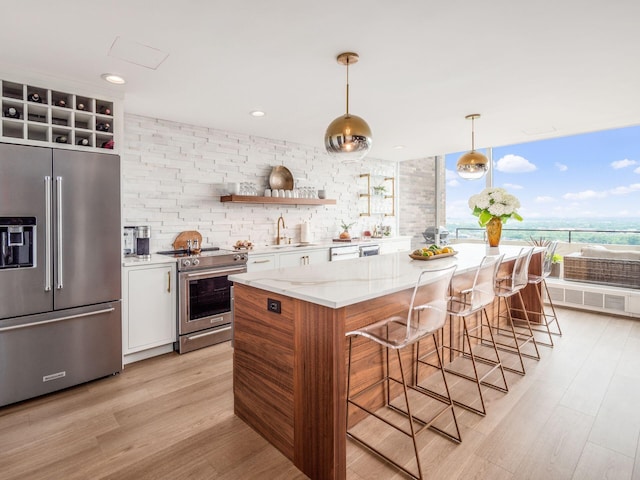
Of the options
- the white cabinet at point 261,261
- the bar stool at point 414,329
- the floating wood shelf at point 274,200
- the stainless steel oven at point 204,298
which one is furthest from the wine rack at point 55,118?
the bar stool at point 414,329

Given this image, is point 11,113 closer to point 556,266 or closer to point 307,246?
point 307,246

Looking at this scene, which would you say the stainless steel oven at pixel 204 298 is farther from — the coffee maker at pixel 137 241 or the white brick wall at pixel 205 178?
the white brick wall at pixel 205 178

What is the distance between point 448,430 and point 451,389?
1.82ft

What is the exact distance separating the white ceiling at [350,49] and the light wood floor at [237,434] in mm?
2411

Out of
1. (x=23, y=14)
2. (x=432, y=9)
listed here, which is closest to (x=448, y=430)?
(x=432, y=9)

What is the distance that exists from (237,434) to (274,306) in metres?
0.87

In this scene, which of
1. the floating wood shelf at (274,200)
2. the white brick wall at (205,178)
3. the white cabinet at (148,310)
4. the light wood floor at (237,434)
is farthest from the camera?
the floating wood shelf at (274,200)

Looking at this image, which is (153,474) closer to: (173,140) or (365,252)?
(173,140)

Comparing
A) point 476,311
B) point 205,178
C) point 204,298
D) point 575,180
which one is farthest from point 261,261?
point 575,180

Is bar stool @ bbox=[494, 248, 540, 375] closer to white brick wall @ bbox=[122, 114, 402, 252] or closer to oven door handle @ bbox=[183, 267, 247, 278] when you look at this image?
oven door handle @ bbox=[183, 267, 247, 278]

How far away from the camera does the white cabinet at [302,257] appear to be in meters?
4.42

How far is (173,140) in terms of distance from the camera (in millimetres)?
4031

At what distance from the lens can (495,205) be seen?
3.85m

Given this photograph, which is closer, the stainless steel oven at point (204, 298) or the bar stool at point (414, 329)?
the bar stool at point (414, 329)
